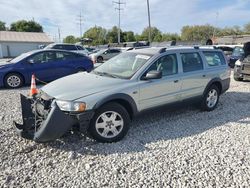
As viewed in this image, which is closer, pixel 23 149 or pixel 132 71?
pixel 23 149

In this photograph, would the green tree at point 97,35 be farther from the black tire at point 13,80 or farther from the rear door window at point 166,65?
the rear door window at point 166,65

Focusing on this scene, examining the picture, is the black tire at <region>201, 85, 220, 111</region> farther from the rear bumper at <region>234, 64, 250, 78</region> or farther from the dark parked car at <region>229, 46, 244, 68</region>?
the dark parked car at <region>229, 46, 244, 68</region>

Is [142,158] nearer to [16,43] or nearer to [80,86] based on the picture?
[80,86]

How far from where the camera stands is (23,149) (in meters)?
3.97

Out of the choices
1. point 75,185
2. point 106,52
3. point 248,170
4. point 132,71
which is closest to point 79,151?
point 75,185

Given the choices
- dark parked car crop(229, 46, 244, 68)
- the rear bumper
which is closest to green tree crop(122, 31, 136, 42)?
dark parked car crop(229, 46, 244, 68)

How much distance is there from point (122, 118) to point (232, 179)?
76.7 inches

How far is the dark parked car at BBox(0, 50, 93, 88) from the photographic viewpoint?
9141 mm

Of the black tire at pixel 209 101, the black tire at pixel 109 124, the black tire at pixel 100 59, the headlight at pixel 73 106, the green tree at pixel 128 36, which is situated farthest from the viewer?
the green tree at pixel 128 36

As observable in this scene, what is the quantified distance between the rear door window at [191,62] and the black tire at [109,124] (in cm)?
198


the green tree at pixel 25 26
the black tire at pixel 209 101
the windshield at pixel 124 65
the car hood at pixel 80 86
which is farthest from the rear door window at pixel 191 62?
the green tree at pixel 25 26

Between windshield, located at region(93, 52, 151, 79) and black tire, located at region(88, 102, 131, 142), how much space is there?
0.70 metres

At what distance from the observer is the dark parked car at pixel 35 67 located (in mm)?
9141

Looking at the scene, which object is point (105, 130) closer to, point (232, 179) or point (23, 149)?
point (23, 149)
